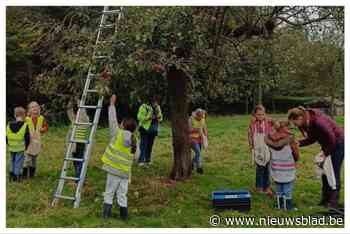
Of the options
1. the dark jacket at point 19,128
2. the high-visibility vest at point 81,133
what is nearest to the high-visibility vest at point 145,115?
the high-visibility vest at point 81,133

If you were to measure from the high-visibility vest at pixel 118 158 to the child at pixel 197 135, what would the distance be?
318cm

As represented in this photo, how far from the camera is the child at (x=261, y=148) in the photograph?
7.64 m

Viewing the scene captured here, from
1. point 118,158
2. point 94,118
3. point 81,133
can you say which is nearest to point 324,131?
point 118,158

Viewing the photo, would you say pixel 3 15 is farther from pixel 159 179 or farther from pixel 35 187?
pixel 159 179

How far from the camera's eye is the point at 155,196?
7.19 m

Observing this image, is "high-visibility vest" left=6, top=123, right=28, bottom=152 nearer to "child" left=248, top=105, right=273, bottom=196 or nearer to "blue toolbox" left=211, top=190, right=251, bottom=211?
"blue toolbox" left=211, top=190, right=251, bottom=211

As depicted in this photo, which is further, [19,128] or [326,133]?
[19,128]

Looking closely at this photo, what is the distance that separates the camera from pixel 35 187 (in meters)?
7.83

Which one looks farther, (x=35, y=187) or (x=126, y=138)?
(x=35, y=187)

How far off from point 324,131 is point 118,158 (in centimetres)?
318

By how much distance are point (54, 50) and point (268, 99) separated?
20824mm

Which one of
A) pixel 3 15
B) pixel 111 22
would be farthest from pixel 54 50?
pixel 3 15

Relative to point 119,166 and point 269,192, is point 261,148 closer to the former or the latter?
point 269,192

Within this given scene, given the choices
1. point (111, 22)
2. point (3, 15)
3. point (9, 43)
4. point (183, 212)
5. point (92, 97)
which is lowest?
point (183, 212)
